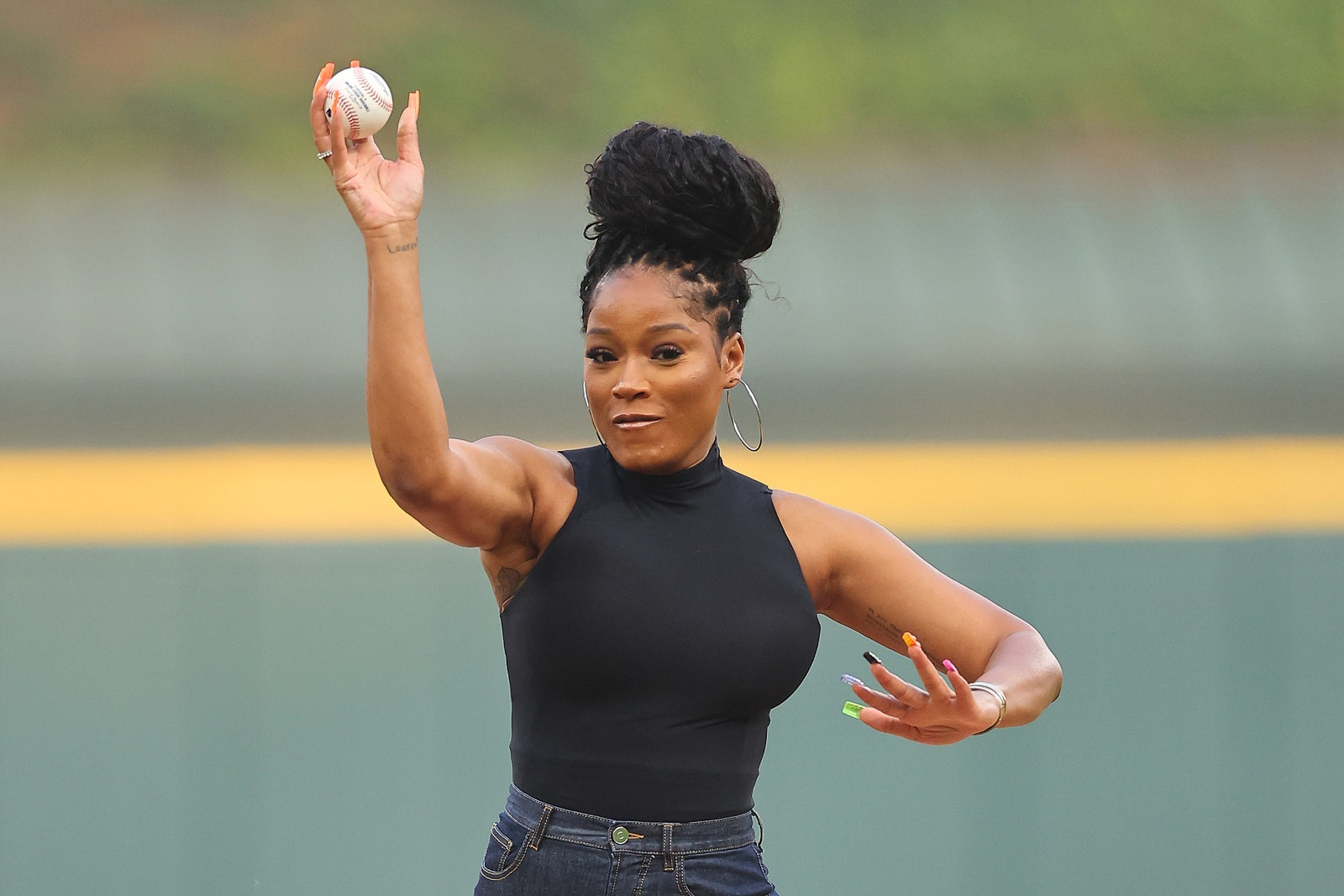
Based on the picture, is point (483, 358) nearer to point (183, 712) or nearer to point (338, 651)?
point (338, 651)

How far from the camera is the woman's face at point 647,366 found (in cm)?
184

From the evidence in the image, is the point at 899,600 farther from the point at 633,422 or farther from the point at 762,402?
the point at 762,402

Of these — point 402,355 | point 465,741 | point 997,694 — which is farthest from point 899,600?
point 465,741

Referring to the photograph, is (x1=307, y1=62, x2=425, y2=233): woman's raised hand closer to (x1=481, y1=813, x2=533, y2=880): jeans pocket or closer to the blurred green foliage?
(x1=481, y1=813, x2=533, y2=880): jeans pocket

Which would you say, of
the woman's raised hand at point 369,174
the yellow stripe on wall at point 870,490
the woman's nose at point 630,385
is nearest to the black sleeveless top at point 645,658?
the woman's nose at point 630,385

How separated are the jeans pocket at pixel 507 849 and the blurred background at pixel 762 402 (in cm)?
255

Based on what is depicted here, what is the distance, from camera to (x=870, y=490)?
4.73m

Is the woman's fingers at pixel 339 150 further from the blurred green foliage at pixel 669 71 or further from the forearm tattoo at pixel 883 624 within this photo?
the blurred green foliage at pixel 669 71

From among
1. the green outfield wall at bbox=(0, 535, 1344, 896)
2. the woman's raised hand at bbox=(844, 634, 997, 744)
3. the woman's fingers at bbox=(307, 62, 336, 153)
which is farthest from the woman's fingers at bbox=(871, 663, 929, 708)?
the green outfield wall at bbox=(0, 535, 1344, 896)

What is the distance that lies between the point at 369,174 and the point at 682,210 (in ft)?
1.51

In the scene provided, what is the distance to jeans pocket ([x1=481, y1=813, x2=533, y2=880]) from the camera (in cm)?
177

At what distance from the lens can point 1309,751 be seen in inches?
175

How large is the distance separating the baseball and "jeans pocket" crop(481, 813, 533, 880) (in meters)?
0.82

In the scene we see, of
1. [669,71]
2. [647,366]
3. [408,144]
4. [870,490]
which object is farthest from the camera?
[669,71]
